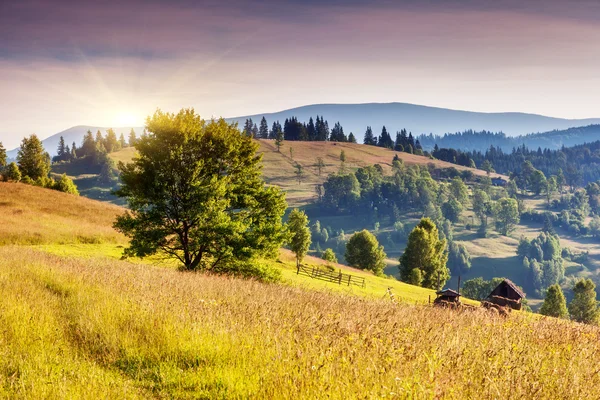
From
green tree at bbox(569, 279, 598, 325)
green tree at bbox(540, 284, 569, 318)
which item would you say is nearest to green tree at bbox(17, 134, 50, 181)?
green tree at bbox(540, 284, 569, 318)

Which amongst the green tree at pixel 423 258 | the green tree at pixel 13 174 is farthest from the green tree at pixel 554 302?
the green tree at pixel 13 174

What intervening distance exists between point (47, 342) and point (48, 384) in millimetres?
1501

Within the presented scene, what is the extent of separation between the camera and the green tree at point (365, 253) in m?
75.4

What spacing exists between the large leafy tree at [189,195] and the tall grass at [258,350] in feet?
42.1

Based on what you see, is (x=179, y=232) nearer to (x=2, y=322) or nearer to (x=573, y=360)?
(x=2, y=322)

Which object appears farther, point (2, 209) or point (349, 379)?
point (2, 209)

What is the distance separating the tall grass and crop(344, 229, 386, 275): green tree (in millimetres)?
68390

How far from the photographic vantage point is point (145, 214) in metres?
21.1

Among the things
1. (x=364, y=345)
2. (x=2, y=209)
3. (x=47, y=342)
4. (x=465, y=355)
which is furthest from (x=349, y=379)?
(x=2, y=209)

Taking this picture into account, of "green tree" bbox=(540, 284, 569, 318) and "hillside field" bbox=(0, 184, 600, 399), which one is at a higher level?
"hillside field" bbox=(0, 184, 600, 399)

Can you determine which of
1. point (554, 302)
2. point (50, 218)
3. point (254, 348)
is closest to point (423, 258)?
point (554, 302)

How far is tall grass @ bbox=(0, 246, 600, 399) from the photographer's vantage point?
4.16 m

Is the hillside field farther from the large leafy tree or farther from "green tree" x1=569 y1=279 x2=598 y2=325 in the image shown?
"green tree" x1=569 y1=279 x2=598 y2=325

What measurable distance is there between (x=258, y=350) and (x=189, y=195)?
54.0ft
